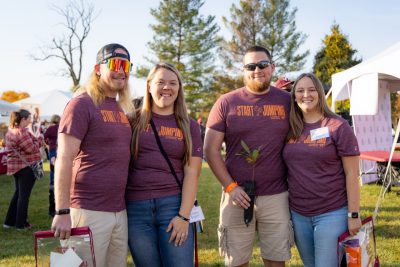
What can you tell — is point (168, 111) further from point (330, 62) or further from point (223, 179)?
point (330, 62)

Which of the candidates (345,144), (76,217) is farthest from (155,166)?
(345,144)

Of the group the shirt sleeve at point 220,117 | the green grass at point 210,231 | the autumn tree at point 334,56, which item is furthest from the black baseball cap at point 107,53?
the autumn tree at point 334,56

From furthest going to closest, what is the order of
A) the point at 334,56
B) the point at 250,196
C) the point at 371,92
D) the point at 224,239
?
the point at 334,56, the point at 371,92, the point at 224,239, the point at 250,196

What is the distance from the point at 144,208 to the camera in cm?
252

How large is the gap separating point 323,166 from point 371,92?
556 centimetres

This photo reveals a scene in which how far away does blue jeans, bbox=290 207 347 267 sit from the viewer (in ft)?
8.77

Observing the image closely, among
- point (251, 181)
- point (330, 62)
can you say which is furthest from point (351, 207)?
point (330, 62)

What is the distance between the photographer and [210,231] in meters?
5.79

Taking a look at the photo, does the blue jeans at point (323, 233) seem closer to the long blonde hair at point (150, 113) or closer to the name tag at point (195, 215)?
the name tag at point (195, 215)

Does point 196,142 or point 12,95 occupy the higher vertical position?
point 12,95

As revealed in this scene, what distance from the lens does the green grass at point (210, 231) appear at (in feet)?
15.1

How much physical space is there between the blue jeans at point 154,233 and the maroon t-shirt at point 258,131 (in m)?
0.68

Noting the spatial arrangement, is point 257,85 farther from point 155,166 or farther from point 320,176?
point 155,166

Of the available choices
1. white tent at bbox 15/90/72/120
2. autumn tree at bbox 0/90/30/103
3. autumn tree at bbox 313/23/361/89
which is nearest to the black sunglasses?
white tent at bbox 15/90/72/120
